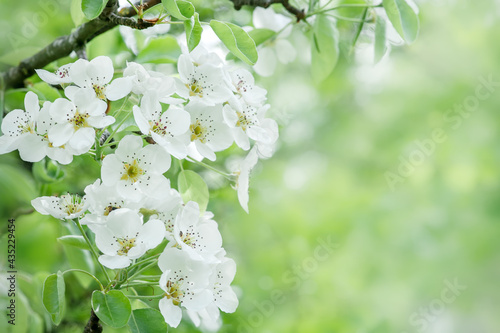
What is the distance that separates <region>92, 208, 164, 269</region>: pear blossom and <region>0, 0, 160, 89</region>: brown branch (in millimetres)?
205

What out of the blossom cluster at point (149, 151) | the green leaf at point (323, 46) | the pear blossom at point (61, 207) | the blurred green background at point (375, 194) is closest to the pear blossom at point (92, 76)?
the blossom cluster at point (149, 151)

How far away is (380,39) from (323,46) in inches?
3.3

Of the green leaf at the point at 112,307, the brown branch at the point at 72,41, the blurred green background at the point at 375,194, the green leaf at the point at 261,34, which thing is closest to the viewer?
the green leaf at the point at 112,307

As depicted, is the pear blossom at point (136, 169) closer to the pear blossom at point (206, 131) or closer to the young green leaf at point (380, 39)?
the pear blossom at point (206, 131)

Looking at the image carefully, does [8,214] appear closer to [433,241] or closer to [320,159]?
[433,241]

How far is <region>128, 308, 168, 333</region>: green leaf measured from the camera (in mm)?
510

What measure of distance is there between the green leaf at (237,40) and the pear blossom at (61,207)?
0.22 meters

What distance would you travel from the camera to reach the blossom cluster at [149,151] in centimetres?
49

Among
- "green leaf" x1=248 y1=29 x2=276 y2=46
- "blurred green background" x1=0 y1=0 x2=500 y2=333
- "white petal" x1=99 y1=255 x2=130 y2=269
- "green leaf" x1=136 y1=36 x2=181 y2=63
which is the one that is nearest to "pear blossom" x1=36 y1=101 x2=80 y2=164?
"white petal" x1=99 y1=255 x2=130 y2=269

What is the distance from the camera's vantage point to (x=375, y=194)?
261 cm

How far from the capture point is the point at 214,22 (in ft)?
1.85

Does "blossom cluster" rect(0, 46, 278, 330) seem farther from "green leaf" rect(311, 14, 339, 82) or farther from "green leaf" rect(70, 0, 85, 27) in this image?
"green leaf" rect(311, 14, 339, 82)

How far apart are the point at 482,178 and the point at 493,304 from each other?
187 cm

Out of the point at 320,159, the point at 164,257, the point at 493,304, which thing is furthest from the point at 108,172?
the point at 493,304
